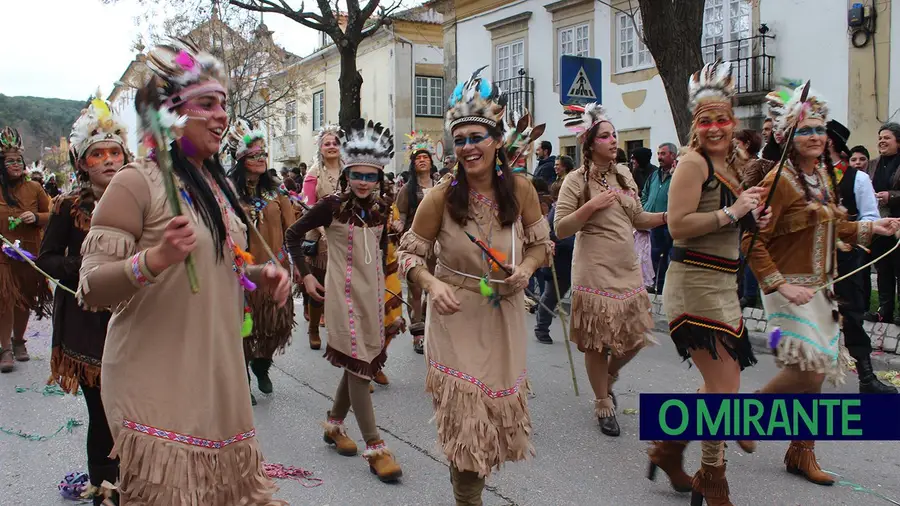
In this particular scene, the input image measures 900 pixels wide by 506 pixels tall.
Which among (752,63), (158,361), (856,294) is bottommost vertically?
(856,294)

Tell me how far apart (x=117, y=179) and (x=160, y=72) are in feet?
1.24

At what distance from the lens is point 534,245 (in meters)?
3.64

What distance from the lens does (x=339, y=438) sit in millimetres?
4793

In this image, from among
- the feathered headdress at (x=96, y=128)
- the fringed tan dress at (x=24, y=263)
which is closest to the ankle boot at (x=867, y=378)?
the feathered headdress at (x=96, y=128)

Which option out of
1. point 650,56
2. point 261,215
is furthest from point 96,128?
point 650,56

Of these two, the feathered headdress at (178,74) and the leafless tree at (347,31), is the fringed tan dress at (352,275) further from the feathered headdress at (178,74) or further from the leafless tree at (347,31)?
the leafless tree at (347,31)

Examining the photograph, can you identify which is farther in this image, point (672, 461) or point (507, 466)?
point (507, 466)

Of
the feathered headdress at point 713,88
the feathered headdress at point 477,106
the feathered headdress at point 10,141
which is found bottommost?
the feathered headdress at point 477,106

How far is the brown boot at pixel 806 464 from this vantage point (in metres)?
4.14

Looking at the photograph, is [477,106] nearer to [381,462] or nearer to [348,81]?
[381,462]

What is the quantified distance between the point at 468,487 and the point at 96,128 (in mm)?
2625

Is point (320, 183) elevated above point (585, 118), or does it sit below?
below

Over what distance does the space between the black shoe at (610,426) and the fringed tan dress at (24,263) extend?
4.78m

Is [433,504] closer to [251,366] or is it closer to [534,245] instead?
[534,245]
